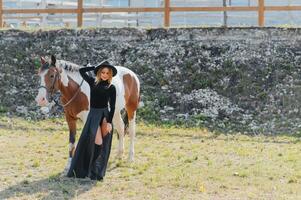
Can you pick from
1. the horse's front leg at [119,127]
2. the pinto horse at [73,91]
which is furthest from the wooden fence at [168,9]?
the horse's front leg at [119,127]

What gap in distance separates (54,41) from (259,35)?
6.39 meters

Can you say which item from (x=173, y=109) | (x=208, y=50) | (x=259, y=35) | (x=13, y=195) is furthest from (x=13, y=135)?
(x=259, y=35)

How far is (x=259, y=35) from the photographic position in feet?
59.6

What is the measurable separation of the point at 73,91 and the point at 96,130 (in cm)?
102

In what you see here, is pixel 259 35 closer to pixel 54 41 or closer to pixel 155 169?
pixel 54 41

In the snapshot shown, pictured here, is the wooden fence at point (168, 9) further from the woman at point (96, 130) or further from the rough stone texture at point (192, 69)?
the woman at point (96, 130)

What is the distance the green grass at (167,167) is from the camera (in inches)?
334

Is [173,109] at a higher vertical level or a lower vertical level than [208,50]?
lower

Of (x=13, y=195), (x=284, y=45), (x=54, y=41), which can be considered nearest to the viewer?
(x=13, y=195)

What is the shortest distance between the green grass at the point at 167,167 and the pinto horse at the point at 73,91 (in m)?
0.74

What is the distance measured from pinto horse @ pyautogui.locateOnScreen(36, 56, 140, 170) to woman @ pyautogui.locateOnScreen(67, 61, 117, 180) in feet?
1.67

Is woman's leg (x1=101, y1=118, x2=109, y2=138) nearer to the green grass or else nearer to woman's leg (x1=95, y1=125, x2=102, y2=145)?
woman's leg (x1=95, y1=125, x2=102, y2=145)

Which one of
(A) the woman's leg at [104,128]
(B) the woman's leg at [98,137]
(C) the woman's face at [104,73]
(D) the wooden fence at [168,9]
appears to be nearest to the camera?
(C) the woman's face at [104,73]

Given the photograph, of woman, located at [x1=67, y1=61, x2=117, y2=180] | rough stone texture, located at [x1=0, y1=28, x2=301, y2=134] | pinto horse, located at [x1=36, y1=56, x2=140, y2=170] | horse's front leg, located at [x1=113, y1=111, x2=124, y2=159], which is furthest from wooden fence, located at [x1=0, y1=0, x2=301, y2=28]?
woman, located at [x1=67, y1=61, x2=117, y2=180]
